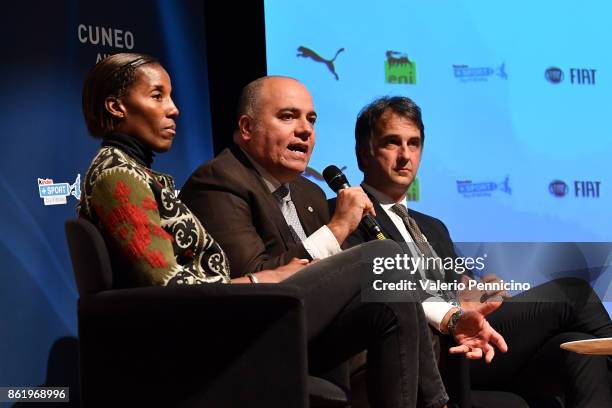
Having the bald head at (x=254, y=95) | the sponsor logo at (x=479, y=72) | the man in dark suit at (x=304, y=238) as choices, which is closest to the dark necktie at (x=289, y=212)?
the man in dark suit at (x=304, y=238)

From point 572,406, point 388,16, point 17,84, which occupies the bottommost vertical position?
point 572,406

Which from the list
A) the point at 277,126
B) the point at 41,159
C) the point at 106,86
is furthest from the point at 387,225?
the point at 41,159

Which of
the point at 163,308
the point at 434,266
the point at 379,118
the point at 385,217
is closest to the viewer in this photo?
the point at 163,308

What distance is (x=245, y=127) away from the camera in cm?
314

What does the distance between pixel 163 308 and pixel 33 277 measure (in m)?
1.49

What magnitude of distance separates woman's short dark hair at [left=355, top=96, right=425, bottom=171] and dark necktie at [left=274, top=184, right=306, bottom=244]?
52 cm

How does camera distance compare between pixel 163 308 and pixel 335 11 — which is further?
pixel 335 11

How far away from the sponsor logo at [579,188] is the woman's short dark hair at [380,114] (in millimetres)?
1049

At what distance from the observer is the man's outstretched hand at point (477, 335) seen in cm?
270

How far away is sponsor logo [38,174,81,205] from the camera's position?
358 centimetres

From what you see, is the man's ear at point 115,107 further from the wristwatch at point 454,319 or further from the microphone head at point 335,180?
the wristwatch at point 454,319

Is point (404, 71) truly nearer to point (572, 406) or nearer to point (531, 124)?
point (531, 124)

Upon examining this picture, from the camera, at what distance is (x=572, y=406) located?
2.91 metres

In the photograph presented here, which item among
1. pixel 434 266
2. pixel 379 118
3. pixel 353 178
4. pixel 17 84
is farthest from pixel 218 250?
pixel 353 178
